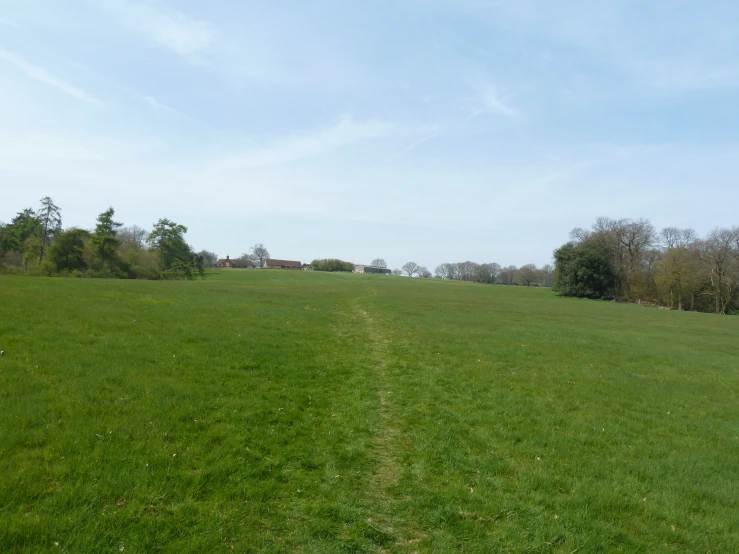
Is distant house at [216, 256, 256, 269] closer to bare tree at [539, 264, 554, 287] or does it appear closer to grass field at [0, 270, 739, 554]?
bare tree at [539, 264, 554, 287]

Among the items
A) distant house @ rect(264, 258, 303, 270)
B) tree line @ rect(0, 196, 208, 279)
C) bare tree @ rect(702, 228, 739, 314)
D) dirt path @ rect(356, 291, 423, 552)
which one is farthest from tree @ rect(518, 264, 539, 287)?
dirt path @ rect(356, 291, 423, 552)

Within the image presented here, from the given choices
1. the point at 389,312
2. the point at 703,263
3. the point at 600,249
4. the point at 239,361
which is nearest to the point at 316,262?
the point at 600,249

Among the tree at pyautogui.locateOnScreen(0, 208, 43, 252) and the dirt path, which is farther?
the tree at pyautogui.locateOnScreen(0, 208, 43, 252)

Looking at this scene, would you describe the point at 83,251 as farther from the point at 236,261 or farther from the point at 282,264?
the point at 282,264

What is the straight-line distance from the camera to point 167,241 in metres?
71.5

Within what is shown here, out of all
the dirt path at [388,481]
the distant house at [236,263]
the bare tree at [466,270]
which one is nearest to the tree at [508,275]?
the bare tree at [466,270]

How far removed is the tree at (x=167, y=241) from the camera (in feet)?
232

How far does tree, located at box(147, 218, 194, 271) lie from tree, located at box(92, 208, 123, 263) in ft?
51.3

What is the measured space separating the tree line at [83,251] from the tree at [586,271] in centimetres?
6732

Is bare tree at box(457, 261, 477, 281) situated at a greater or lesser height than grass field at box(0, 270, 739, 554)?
greater

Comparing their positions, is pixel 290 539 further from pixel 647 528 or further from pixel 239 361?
pixel 239 361

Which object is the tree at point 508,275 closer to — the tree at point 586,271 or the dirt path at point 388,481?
the tree at point 586,271

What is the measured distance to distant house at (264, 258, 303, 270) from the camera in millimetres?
181000

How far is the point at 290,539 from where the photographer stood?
4.34m
